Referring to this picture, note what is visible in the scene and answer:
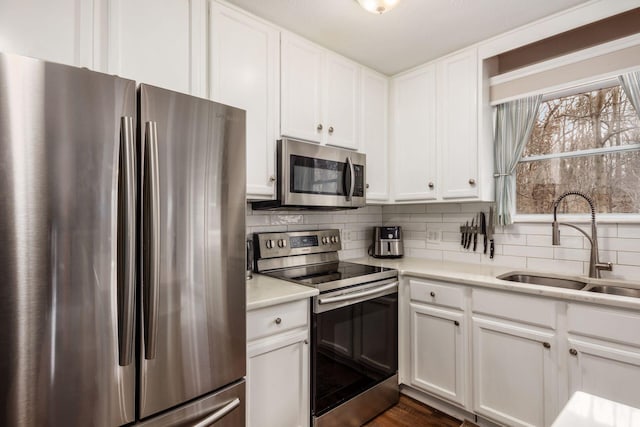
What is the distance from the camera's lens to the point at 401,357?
7.70 feet

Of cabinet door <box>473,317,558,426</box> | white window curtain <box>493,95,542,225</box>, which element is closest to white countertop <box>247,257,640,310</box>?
cabinet door <box>473,317,558,426</box>

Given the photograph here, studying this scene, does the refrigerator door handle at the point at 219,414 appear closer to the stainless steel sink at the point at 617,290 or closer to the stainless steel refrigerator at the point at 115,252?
the stainless steel refrigerator at the point at 115,252

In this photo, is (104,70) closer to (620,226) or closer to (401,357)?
(401,357)

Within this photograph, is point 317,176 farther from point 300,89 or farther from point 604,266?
point 604,266

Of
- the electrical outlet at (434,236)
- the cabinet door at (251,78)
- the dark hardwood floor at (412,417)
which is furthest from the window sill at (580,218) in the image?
the cabinet door at (251,78)

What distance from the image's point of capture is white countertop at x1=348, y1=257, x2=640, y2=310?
155 centimetres

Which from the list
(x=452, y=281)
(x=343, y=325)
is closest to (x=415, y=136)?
(x=452, y=281)

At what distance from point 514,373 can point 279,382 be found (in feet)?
4.19

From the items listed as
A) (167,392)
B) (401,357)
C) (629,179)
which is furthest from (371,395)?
(629,179)

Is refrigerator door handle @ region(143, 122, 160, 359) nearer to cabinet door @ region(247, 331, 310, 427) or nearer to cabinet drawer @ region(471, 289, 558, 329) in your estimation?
cabinet door @ region(247, 331, 310, 427)

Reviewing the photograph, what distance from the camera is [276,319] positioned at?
1.61 meters

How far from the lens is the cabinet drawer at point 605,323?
1.48 meters

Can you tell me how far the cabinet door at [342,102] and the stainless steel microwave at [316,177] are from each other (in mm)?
116

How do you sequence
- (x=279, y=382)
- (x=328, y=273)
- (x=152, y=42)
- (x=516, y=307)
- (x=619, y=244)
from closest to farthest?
(x=152, y=42), (x=279, y=382), (x=516, y=307), (x=619, y=244), (x=328, y=273)
